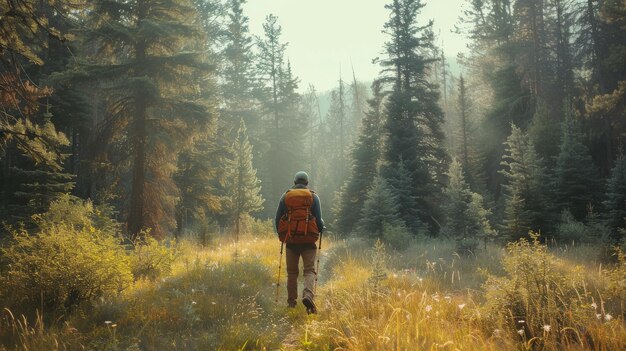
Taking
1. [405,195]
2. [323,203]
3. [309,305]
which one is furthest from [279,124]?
[309,305]

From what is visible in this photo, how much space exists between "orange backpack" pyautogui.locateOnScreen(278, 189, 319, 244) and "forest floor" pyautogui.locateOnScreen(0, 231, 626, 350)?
1.26 meters

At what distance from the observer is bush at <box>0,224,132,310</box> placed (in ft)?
17.3

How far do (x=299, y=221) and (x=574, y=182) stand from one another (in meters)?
17.2

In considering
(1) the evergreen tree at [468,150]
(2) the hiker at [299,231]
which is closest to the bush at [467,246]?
(2) the hiker at [299,231]

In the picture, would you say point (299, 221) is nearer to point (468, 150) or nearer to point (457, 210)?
point (457, 210)

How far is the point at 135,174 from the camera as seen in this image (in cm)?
1278

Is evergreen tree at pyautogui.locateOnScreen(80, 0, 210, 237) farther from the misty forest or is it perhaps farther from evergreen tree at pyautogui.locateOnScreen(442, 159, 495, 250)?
evergreen tree at pyautogui.locateOnScreen(442, 159, 495, 250)

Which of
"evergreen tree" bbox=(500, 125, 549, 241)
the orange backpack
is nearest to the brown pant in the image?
the orange backpack

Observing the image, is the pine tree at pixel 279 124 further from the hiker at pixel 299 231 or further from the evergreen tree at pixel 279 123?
the hiker at pixel 299 231

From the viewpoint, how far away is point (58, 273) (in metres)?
5.31

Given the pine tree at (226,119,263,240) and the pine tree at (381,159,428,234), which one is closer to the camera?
the pine tree at (381,159,428,234)

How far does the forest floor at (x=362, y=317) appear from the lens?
3.73 metres

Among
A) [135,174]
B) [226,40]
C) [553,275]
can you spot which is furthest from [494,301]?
[226,40]

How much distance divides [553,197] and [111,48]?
2067 cm
